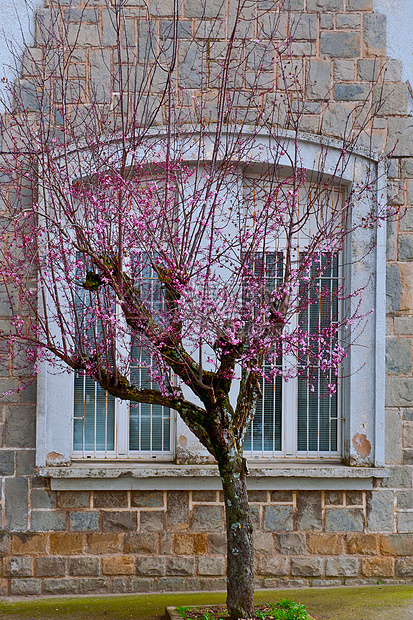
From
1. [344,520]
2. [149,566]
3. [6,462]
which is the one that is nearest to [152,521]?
[149,566]

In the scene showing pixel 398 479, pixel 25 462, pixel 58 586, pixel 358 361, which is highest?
pixel 358 361

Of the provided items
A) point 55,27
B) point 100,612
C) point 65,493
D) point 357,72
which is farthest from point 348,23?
point 100,612

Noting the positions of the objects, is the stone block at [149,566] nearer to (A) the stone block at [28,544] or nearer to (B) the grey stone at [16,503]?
(A) the stone block at [28,544]

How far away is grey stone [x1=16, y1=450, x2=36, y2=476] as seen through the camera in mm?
4980

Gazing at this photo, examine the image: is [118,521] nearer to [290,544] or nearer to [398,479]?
[290,544]

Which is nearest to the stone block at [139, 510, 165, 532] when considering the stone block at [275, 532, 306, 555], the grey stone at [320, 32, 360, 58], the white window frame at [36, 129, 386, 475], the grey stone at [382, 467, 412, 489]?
the white window frame at [36, 129, 386, 475]

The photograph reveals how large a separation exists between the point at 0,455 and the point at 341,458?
270cm

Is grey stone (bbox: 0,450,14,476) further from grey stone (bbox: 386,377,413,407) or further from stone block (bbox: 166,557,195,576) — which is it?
grey stone (bbox: 386,377,413,407)

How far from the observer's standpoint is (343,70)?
206 inches

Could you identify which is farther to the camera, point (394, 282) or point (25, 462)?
point (394, 282)

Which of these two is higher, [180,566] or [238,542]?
[238,542]

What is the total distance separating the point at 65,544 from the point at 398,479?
104 inches

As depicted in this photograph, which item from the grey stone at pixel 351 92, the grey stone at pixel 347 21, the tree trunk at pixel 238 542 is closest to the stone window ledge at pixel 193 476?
the tree trunk at pixel 238 542

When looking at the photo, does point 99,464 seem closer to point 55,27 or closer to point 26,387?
point 26,387
